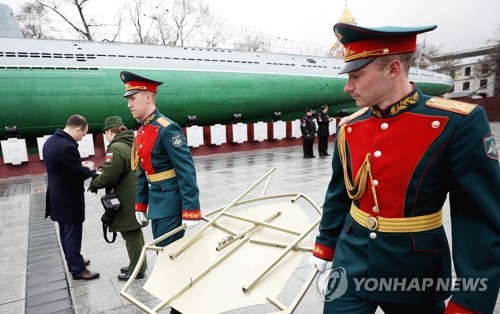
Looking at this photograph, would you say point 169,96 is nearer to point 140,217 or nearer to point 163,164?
point 140,217

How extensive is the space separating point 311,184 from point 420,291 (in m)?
6.05

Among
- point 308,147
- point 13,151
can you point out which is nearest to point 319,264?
point 308,147

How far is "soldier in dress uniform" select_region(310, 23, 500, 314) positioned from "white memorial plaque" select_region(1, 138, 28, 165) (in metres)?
10.5

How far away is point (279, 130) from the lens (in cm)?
1456

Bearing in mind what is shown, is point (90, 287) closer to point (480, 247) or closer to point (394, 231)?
point (394, 231)

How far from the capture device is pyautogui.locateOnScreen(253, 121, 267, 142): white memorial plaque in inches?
551

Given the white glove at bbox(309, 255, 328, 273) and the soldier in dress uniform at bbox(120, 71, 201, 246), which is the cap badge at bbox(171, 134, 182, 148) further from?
the white glove at bbox(309, 255, 328, 273)

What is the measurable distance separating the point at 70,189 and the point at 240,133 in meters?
10.3

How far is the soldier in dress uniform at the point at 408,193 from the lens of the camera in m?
1.27

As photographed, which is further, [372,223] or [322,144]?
[322,144]

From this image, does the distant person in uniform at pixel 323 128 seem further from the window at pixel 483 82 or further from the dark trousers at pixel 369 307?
the window at pixel 483 82

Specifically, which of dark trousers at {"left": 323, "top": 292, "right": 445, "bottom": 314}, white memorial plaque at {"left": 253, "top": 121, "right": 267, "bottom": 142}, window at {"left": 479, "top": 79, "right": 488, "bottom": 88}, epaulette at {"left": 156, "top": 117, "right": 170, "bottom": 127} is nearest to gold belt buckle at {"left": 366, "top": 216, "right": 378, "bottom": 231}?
dark trousers at {"left": 323, "top": 292, "right": 445, "bottom": 314}

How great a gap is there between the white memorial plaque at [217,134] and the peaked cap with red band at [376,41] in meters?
11.6

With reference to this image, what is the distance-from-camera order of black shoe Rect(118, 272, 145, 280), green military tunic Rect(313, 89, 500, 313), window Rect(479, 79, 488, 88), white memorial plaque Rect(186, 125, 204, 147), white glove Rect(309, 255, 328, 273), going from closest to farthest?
green military tunic Rect(313, 89, 500, 313) → white glove Rect(309, 255, 328, 273) → black shoe Rect(118, 272, 145, 280) → white memorial plaque Rect(186, 125, 204, 147) → window Rect(479, 79, 488, 88)
